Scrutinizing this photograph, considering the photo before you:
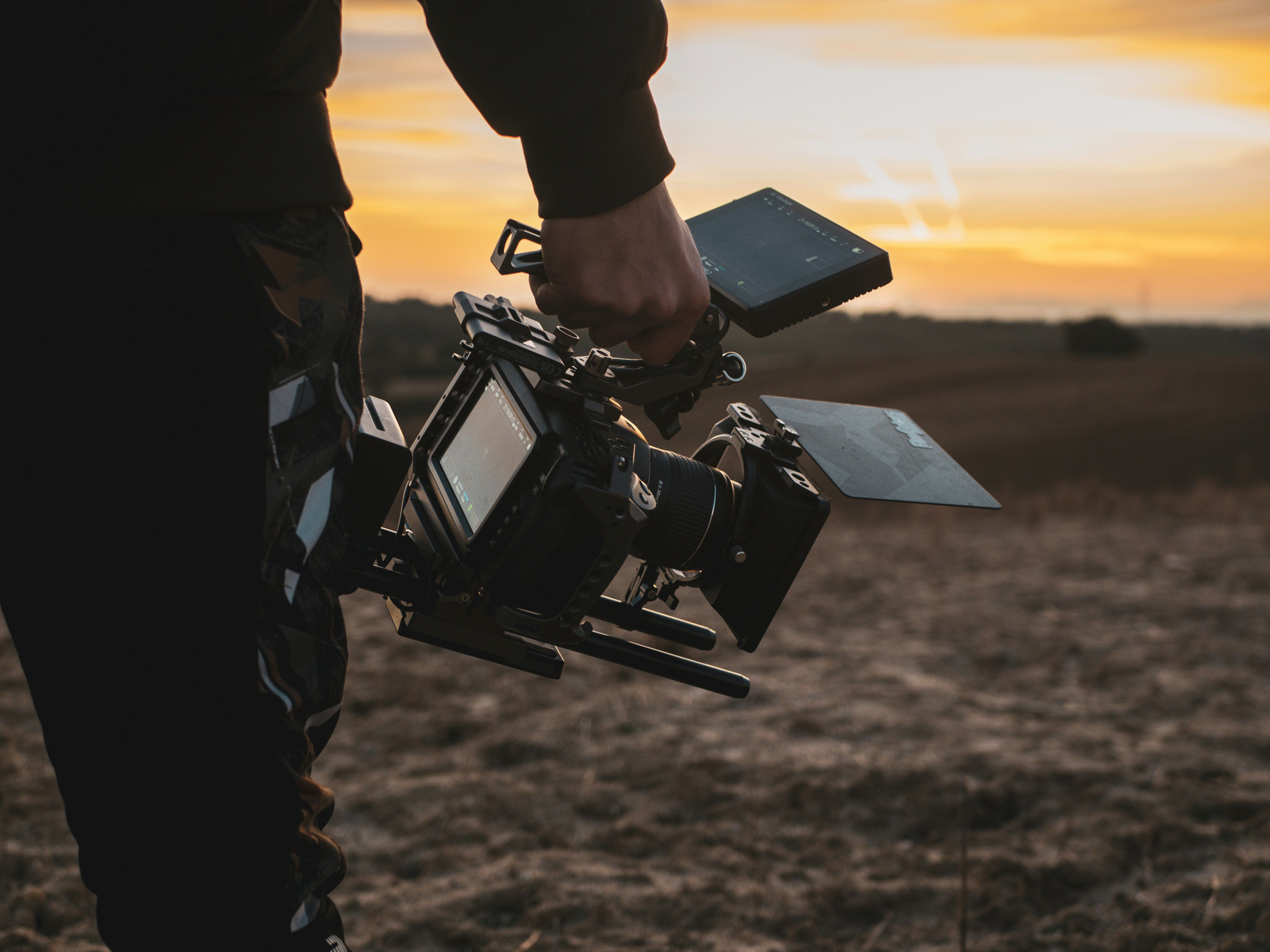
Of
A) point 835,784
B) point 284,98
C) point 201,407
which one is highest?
point 284,98

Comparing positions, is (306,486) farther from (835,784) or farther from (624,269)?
(835,784)

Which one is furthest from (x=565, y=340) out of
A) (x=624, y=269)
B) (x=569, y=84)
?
(x=569, y=84)

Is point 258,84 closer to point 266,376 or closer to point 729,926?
point 266,376

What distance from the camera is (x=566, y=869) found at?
9.75ft

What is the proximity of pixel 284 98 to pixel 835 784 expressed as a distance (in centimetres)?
303

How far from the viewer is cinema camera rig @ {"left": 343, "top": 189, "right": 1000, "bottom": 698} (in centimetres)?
144

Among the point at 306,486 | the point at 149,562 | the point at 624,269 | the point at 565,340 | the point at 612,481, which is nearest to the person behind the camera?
the point at 149,562

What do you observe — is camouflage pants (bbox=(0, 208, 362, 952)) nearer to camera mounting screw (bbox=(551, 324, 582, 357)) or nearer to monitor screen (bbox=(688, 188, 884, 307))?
camera mounting screw (bbox=(551, 324, 582, 357))

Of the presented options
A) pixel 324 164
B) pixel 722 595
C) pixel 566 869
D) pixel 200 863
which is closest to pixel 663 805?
pixel 566 869

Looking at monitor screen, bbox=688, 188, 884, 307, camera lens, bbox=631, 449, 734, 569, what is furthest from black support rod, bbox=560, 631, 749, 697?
monitor screen, bbox=688, 188, 884, 307

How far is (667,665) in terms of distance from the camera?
1690 mm

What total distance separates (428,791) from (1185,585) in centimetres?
490

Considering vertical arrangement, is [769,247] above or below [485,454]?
above

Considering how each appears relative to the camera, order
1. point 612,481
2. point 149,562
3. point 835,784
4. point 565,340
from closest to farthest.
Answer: point 149,562 < point 612,481 < point 565,340 < point 835,784
